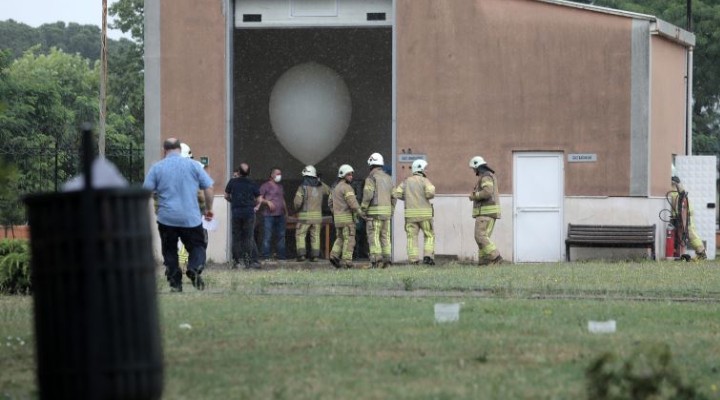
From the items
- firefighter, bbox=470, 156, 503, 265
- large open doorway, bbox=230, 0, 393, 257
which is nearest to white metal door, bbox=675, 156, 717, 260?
large open doorway, bbox=230, 0, 393, 257

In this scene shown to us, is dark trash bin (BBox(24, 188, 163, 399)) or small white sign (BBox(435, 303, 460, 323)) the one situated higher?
dark trash bin (BBox(24, 188, 163, 399))

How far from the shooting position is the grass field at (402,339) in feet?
31.0

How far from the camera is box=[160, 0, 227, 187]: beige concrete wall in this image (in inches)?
1291

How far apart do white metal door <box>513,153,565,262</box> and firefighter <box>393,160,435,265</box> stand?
3.16m

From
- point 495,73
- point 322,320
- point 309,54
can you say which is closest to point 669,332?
point 322,320

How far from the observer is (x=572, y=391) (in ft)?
30.0

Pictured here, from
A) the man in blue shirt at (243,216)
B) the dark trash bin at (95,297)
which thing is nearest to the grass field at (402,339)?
the dark trash bin at (95,297)

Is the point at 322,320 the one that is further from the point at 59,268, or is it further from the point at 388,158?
the point at 388,158

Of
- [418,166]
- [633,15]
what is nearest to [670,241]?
[633,15]

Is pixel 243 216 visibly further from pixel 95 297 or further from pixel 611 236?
pixel 95 297

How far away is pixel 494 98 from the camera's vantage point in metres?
32.6

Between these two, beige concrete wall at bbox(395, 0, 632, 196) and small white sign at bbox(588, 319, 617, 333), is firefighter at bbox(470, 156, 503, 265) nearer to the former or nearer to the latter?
beige concrete wall at bbox(395, 0, 632, 196)

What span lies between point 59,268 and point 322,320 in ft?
20.7

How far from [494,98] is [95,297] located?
85.0 ft
